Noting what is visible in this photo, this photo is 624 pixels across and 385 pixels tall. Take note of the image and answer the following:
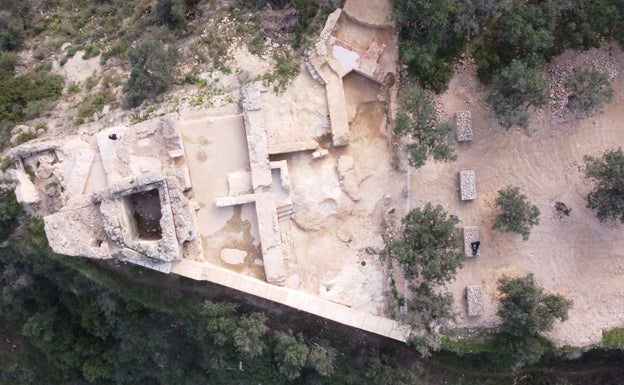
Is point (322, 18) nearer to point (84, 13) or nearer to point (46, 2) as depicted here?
point (84, 13)

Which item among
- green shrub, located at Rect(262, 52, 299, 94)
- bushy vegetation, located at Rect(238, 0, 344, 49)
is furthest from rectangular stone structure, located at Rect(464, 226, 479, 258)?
bushy vegetation, located at Rect(238, 0, 344, 49)

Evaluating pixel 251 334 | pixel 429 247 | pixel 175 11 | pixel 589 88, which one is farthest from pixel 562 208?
pixel 175 11

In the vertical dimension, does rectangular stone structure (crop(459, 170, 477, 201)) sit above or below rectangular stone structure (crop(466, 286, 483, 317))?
above

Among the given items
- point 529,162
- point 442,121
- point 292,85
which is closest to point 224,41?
point 292,85

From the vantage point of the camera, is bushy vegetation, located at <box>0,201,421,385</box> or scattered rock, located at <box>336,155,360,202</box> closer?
scattered rock, located at <box>336,155,360,202</box>

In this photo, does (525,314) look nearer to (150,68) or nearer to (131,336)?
(131,336)

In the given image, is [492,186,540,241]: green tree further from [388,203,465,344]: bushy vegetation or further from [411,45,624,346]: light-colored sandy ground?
[388,203,465,344]: bushy vegetation
